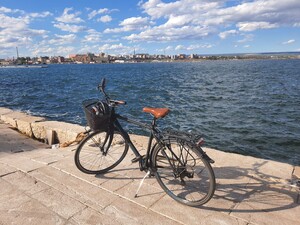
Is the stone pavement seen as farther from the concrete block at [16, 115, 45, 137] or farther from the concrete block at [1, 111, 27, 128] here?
the concrete block at [1, 111, 27, 128]

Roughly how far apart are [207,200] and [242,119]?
46.8 feet

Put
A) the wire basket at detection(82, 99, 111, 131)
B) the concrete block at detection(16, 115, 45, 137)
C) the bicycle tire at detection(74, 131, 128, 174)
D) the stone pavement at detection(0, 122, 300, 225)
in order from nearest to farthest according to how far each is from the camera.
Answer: the stone pavement at detection(0, 122, 300, 225) → the wire basket at detection(82, 99, 111, 131) → the bicycle tire at detection(74, 131, 128, 174) → the concrete block at detection(16, 115, 45, 137)

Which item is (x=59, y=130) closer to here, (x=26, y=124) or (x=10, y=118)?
(x=26, y=124)

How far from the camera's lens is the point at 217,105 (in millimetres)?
22359

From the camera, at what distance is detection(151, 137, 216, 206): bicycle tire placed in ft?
12.4

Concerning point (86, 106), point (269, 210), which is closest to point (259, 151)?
point (269, 210)

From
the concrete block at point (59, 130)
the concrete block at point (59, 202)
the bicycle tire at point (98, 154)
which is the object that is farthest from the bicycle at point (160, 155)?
the concrete block at point (59, 130)

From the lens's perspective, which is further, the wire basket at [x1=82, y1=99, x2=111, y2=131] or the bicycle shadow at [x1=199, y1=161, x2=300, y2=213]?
the wire basket at [x1=82, y1=99, x2=111, y2=131]

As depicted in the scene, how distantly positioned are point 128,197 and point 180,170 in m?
0.88

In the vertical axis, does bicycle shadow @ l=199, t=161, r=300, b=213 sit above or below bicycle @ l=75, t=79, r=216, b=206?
below

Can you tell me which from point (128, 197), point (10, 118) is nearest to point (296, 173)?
point (128, 197)

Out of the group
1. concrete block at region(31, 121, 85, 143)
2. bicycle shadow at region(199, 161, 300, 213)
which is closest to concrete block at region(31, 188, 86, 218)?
bicycle shadow at region(199, 161, 300, 213)

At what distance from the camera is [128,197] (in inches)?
161

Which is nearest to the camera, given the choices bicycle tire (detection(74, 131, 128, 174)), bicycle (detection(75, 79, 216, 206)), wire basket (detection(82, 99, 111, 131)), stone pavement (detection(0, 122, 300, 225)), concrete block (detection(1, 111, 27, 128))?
stone pavement (detection(0, 122, 300, 225))
